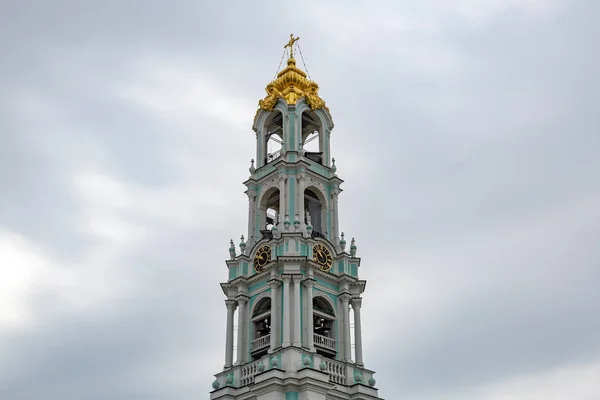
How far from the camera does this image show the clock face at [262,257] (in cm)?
4034

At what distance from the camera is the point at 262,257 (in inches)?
1602

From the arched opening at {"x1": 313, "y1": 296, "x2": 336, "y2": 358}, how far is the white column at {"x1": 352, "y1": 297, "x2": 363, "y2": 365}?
104 centimetres

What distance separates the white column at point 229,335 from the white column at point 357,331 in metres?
5.57

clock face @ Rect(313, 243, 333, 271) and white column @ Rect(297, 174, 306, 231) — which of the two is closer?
clock face @ Rect(313, 243, 333, 271)

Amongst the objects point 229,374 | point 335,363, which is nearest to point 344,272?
point 335,363

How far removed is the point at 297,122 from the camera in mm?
43656

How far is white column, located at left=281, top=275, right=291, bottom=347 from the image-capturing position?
123 feet

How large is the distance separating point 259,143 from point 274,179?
2.84 m

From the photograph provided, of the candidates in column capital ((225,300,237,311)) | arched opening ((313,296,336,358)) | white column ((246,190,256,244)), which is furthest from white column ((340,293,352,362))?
white column ((246,190,256,244))

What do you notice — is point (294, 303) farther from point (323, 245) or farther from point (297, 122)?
point (297, 122)

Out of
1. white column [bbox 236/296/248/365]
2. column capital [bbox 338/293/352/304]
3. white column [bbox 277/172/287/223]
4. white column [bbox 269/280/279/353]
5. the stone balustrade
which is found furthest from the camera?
white column [bbox 277/172/287/223]

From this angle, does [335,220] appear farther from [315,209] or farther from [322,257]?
[322,257]

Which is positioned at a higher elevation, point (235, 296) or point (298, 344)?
point (235, 296)

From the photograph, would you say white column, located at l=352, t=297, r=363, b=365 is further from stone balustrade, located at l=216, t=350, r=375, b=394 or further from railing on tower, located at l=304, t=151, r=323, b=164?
railing on tower, located at l=304, t=151, r=323, b=164
